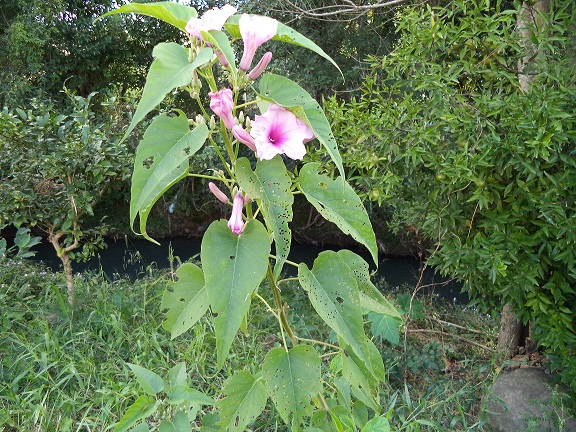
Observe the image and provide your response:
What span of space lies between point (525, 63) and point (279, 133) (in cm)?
174

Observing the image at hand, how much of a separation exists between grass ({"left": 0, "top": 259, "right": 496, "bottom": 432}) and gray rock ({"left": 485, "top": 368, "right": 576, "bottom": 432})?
0.09m

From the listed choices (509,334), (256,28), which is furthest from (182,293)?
(509,334)

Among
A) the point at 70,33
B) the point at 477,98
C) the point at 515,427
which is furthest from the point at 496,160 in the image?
the point at 70,33

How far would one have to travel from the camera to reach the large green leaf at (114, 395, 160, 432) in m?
1.06

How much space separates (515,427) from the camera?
2.14 meters

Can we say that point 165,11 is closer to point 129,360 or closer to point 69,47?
point 129,360

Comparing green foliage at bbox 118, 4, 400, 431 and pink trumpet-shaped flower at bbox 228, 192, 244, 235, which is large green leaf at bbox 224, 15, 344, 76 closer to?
green foliage at bbox 118, 4, 400, 431

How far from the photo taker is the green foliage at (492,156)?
1.86 metres

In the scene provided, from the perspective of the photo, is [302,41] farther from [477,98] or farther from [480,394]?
[480,394]

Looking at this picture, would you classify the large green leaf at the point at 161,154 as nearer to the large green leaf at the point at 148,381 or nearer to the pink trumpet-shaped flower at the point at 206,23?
the pink trumpet-shaped flower at the point at 206,23

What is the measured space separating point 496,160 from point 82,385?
1.95 m

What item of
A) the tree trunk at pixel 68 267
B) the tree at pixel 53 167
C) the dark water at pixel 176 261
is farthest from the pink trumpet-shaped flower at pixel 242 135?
the dark water at pixel 176 261

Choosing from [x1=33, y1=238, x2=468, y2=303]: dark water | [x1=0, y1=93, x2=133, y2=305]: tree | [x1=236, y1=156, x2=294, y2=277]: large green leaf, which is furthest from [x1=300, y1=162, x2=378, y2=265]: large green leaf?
[x1=33, y1=238, x2=468, y2=303]: dark water

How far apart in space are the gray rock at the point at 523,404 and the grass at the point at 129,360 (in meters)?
0.09
